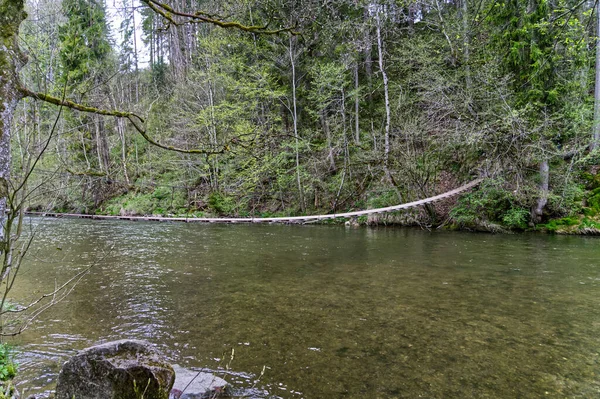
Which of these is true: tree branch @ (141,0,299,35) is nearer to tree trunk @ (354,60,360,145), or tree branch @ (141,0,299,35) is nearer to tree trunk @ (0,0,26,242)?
tree trunk @ (0,0,26,242)

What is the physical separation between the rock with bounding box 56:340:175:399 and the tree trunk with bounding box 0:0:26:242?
97cm

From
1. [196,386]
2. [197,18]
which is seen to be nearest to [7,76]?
[197,18]

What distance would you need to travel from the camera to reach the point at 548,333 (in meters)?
3.54

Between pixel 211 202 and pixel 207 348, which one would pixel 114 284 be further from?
pixel 211 202

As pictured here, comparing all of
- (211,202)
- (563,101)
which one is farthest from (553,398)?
(211,202)

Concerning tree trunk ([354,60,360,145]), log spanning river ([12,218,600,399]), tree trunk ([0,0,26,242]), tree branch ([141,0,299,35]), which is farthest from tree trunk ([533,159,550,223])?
tree trunk ([0,0,26,242])

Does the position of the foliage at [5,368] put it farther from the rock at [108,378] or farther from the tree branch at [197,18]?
the tree branch at [197,18]

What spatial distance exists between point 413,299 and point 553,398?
89.8 inches

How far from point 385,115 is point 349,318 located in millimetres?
13432

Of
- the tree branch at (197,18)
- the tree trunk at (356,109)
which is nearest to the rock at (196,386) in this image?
the tree branch at (197,18)

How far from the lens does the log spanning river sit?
2.78m

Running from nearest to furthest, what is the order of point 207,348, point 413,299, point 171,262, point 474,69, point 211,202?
point 207,348
point 413,299
point 171,262
point 474,69
point 211,202

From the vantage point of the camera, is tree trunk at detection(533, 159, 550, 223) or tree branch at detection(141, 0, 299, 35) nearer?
tree branch at detection(141, 0, 299, 35)

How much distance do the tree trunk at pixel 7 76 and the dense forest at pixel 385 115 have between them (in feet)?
6.04
